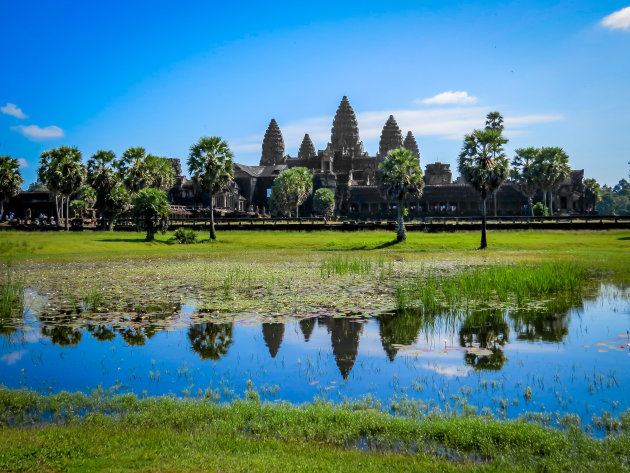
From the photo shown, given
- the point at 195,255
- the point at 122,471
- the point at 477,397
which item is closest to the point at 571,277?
the point at 477,397

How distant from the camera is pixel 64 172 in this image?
2408 inches

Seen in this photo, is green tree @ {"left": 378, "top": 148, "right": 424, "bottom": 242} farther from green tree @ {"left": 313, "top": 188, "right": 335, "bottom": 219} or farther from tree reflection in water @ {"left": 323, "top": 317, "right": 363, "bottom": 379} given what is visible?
green tree @ {"left": 313, "top": 188, "right": 335, "bottom": 219}

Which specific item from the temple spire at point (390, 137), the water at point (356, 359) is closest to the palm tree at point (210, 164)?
the water at point (356, 359)

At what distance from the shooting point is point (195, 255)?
1417 inches

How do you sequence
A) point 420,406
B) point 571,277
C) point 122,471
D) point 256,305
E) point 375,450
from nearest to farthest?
point 122,471
point 375,450
point 420,406
point 256,305
point 571,277

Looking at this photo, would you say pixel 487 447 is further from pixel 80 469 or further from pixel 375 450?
pixel 80 469

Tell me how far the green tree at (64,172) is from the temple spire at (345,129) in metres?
73.5

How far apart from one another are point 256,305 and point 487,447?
32.3 feet

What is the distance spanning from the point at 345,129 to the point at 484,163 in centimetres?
8974

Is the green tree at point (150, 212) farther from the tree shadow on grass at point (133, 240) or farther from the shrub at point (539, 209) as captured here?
the shrub at point (539, 209)

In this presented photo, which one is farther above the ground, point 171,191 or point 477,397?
point 171,191

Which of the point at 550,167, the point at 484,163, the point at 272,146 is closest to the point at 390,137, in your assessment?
the point at 272,146

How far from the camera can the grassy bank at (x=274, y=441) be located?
6031 mm

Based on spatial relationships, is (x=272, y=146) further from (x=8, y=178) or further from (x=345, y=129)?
(x=8, y=178)
